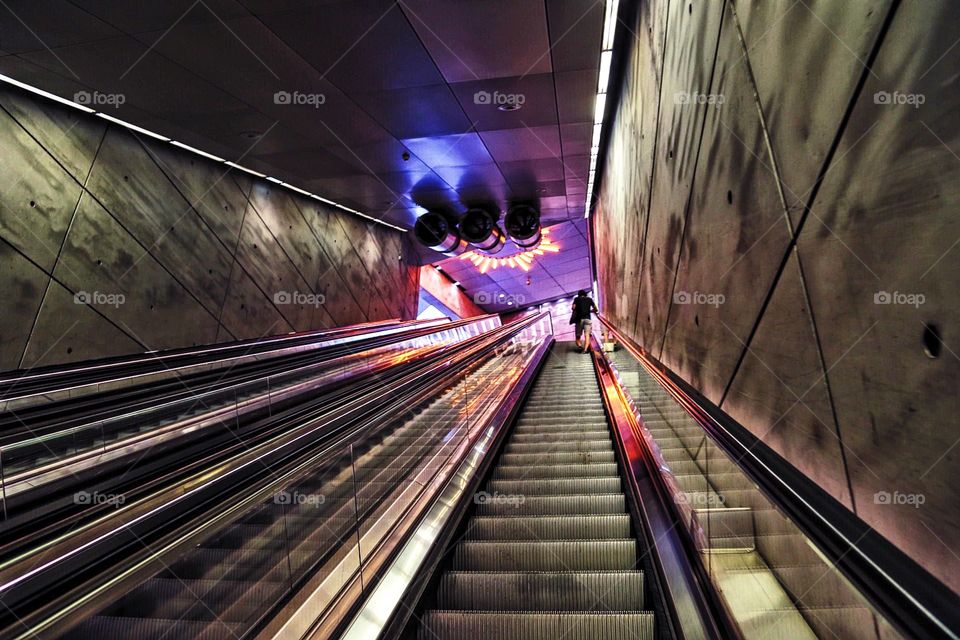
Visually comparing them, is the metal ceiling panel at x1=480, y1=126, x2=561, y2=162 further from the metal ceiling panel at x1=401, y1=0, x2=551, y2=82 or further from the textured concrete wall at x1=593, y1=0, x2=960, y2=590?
the textured concrete wall at x1=593, y1=0, x2=960, y2=590

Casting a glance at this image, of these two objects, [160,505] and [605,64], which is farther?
[605,64]

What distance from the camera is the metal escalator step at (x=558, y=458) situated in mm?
4484

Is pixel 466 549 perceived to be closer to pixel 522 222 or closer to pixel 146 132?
pixel 146 132

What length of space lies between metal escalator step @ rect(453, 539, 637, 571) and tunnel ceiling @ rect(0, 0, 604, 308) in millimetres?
4196

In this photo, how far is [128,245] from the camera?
6770 millimetres

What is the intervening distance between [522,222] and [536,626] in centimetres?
1041

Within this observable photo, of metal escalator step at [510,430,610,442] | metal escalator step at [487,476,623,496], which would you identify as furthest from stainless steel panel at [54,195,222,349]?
metal escalator step at [487,476,623,496]

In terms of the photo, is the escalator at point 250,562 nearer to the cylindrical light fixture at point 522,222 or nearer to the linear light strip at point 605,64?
the linear light strip at point 605,64

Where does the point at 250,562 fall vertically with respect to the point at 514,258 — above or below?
below

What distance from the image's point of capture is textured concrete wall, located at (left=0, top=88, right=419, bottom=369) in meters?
5.56

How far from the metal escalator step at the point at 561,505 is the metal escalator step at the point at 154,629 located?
84.8 inches

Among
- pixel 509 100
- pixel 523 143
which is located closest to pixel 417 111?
pixel 509 100

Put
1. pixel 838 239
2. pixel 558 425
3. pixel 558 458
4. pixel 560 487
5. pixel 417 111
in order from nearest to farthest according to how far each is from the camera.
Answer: pixel 838 239 → pixel 560 487 → pixel 558 458 → pixel 558 425 → pixel 417 111

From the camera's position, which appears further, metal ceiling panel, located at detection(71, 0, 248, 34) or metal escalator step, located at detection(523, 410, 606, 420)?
metal escalator step, located at detection(523, 410, 606, 420)
